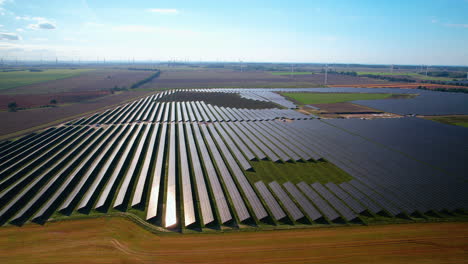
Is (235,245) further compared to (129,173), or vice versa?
(129,173)

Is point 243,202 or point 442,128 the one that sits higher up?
point 442,128

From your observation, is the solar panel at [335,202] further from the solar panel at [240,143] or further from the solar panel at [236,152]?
the solar panel at [240,143]

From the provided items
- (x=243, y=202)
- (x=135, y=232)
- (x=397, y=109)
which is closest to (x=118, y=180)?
(x=135, y=232)

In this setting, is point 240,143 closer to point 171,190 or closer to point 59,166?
point 171,190

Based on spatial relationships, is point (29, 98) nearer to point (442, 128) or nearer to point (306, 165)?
point (306, 165)

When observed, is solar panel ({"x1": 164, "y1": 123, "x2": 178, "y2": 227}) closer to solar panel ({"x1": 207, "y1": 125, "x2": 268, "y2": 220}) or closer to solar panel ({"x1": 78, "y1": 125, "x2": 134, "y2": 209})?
solar panel ({"x1": 207, "y1": 125, "x2": 268, "y2": 220})

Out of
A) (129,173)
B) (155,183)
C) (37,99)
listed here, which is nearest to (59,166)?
(129,173)

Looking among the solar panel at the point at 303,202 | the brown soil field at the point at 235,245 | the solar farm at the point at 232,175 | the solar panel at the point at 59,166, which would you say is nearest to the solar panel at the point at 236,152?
the solar farm at the point at 232,175

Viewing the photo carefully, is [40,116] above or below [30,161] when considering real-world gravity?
above
